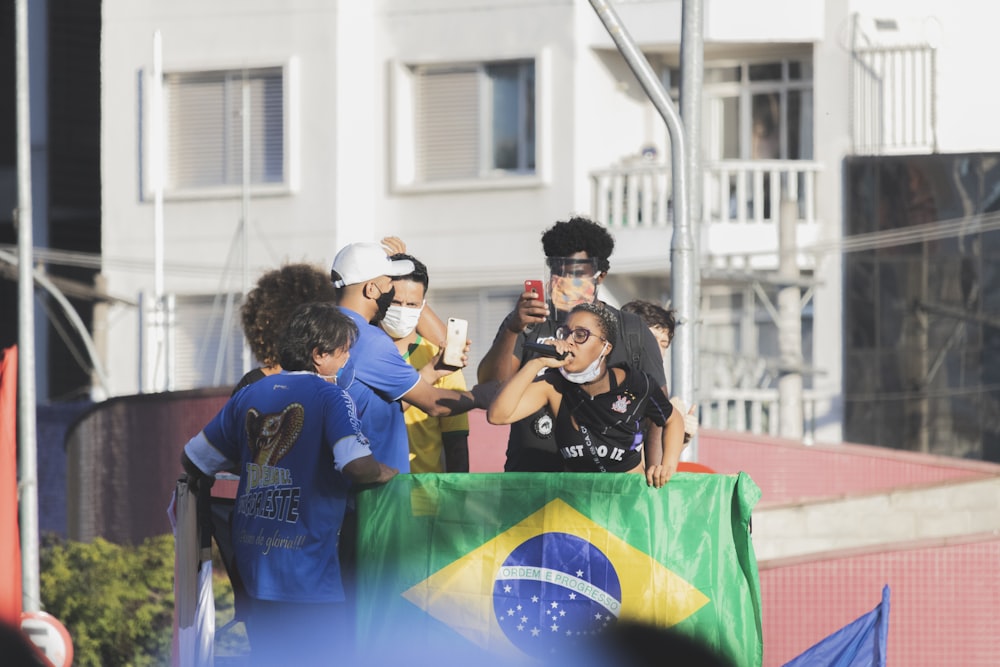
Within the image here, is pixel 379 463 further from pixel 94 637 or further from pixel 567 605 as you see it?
pixel 94 637

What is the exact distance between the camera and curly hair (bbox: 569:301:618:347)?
7.17 meters

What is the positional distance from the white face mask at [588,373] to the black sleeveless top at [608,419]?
60mm

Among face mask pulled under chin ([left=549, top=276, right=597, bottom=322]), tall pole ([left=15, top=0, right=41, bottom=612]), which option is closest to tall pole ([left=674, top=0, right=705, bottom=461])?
face mask pulled under chin ([left=549, top=276, right=597, bottom=322])

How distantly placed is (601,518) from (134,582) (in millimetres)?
7834

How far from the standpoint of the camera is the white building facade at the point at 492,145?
Result: 22484 mm

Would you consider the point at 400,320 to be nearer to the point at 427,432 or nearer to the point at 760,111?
the point at 427,432

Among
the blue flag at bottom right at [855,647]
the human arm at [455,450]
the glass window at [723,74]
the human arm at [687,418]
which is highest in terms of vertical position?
the glass window at [723,74]

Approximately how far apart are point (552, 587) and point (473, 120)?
56.7ft

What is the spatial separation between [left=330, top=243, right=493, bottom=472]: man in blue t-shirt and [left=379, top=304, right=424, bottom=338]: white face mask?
226 mm

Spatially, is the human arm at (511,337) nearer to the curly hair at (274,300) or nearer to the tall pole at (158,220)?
the curly hair at (274,300)

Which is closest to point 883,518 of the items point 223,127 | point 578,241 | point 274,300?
point 578,241

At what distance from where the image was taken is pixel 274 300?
7961mm

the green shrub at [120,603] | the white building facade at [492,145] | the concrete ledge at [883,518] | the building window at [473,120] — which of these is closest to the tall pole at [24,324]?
the green shrub at [120,603]

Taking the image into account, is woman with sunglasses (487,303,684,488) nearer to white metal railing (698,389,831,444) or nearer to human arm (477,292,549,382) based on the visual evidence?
human arm (477,292,549,382)
